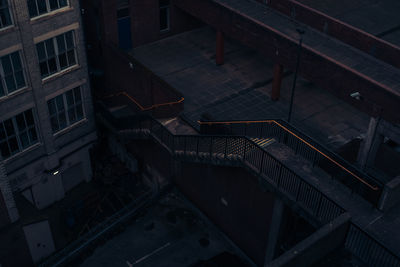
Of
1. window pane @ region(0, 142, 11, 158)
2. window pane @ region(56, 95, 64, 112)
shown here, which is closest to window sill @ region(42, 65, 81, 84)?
window pane @ region(56, 95, 64, 112)

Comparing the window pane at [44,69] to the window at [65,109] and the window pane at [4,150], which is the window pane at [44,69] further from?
the window pane at [4,150]

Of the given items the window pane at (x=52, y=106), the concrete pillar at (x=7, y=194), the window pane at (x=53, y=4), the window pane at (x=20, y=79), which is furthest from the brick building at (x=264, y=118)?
the window pane at (x=20, y=79)

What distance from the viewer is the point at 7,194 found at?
958 inches

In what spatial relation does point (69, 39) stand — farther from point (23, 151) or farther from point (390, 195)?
point (390, 195)

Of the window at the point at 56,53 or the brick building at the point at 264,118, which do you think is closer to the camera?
the brick building at the point at 264,118

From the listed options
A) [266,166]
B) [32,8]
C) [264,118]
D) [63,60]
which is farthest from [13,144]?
[266,166]

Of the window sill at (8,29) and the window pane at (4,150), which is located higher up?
the window sill at (8,29)

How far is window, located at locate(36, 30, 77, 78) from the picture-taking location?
2705 centimetres

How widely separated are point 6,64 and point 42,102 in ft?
11.2

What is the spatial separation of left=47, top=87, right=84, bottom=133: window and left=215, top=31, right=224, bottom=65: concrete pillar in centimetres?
982

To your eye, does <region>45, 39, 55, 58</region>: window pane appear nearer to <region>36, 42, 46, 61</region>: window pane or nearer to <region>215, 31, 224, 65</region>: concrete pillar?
<region>36, 42, 46, 61</region>: window pane

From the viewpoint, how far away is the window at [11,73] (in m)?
25.3

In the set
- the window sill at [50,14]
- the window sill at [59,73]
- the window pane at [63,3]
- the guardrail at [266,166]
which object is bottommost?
the guardrail at [266,166]

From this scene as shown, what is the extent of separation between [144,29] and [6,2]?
38.9 ft
